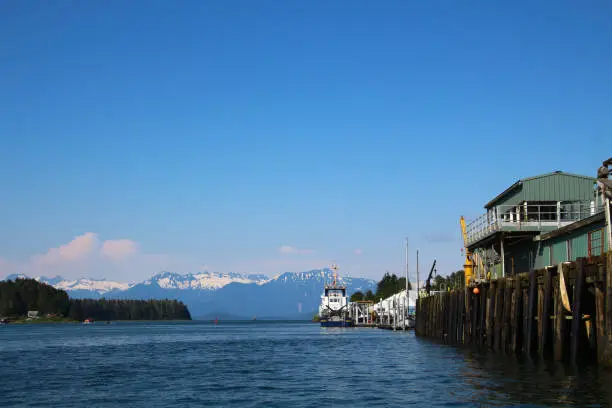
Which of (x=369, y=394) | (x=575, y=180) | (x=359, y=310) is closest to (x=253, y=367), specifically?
(x=369, y=394)

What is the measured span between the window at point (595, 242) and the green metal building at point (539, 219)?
242cm

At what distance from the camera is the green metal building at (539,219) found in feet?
160

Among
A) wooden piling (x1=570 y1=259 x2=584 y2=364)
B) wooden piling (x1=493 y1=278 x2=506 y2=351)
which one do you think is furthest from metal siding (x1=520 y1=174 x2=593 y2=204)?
wooden piling (x1=570 y1=259 x2=584 y2=364)

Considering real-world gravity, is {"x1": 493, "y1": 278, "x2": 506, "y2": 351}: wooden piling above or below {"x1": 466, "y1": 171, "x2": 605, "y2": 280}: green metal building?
below

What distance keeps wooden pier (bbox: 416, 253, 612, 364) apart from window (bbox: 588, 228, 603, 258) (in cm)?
525

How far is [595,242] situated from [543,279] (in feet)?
23.0

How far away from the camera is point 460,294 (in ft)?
180

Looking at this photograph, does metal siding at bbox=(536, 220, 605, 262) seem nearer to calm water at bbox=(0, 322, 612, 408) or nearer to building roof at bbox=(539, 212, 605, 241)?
building roof at bbox=(539, 212, 605, 241)

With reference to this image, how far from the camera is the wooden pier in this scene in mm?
30188

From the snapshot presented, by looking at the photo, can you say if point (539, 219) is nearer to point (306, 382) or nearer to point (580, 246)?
point (580, 246)

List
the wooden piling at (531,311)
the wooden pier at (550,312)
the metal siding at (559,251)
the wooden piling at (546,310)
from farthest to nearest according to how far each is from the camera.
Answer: the metal siding at (559,251), the wooden piling at (531,311), the wooden piling at (546,310), the wooden pier at (550,312)

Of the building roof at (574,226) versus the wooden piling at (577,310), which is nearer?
the wooden piling at (577,310)

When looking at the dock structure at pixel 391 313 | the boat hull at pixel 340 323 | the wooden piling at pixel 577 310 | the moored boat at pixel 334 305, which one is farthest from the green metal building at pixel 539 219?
the moored boat at pixel 334 305

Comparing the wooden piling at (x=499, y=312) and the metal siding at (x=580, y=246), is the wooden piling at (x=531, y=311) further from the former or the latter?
the metal siding at (x=580, y=246)
